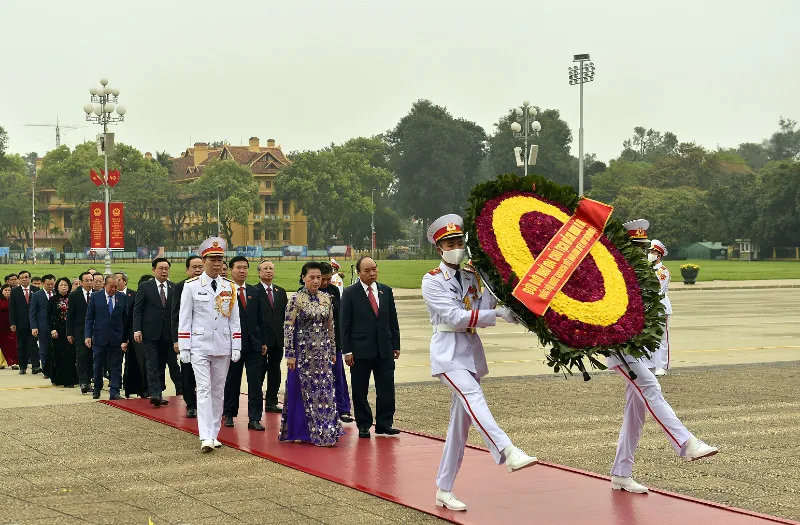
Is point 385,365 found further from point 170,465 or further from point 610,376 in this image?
point 610,376

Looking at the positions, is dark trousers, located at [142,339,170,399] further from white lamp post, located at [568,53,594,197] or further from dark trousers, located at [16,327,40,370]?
white lamp post, located at [568,53,594,197]

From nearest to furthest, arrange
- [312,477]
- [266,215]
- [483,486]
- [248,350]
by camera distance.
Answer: [483,486]
[312,477]
[248,350]
[266,215]

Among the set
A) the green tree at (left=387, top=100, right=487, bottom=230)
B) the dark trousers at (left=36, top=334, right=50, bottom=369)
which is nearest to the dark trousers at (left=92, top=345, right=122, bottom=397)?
the dark trousers at (left=36, top=334, right=50, bottom=369)

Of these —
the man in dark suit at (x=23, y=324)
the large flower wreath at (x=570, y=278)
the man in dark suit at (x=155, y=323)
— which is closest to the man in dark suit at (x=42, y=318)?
the man in dark suit at (x=23, y=324)

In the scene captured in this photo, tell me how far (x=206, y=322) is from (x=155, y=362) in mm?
2959

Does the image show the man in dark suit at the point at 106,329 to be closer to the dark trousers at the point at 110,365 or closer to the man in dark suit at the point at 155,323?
the dark trousers at the point at 110,365

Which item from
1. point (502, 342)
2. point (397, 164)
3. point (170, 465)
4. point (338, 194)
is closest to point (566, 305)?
point (170, 465)

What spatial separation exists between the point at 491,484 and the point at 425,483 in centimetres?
51

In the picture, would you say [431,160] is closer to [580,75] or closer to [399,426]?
[580,75]

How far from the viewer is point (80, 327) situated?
15.3 meters

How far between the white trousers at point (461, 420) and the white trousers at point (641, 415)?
0.99 m

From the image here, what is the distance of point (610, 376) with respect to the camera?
15.7 m

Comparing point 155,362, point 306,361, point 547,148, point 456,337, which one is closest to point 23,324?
point 155,362

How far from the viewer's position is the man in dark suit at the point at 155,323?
13102mm
